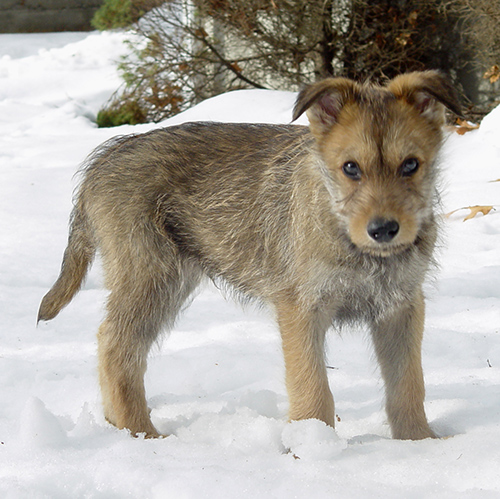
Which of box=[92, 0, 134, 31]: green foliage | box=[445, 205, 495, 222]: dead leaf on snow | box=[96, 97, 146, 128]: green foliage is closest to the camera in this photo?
box=[445, 205, 495, 222]: dead leaf on snow

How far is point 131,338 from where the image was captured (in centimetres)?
371

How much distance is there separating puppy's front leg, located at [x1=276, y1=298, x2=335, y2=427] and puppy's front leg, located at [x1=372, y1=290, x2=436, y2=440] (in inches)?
15.3

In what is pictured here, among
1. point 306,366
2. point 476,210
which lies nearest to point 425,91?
point 306,366

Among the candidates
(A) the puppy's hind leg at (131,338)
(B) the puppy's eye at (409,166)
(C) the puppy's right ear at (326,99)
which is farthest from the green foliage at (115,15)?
(B) the puppy's eye at (409,166)

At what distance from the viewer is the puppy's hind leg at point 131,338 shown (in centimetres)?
363

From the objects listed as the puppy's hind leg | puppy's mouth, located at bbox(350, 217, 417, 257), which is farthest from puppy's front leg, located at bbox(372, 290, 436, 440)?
the puppy's hind leg

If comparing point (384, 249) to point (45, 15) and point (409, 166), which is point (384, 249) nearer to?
point (409, 166)

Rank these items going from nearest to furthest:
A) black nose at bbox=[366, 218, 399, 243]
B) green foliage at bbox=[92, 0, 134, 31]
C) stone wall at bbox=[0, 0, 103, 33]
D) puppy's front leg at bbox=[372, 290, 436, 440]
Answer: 1. black nose at bbox=[366, 218, 399, 243]
2. puppy's front leg at bbox=[372, 290, 436, 440]
3. green foliage at bbox=[92, 0, 134, 31]
4. stone wall at bbox=[0, 0, 103, 33]

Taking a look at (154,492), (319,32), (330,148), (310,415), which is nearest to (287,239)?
(330,148)

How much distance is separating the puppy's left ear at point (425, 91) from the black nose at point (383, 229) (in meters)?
0.60

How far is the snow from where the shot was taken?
9.04 feet

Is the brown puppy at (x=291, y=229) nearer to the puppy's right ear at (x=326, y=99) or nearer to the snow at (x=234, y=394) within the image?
the puppy's right ear at (x=326, y=99)

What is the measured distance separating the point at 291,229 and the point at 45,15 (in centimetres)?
1672

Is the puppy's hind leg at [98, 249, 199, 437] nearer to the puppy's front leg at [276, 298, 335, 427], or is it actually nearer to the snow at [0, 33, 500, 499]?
the snow at [0, 33, 500, 499]
